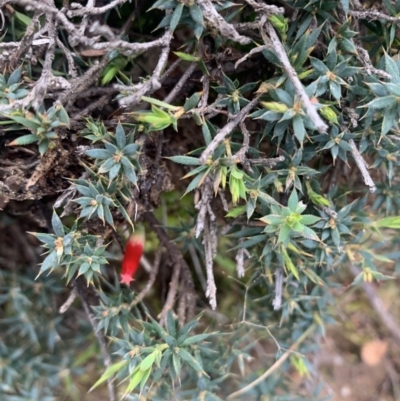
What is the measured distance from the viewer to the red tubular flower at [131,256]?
133 centimetres

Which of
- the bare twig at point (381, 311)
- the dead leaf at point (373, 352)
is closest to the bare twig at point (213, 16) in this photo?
the bare twig at point (381, 311)

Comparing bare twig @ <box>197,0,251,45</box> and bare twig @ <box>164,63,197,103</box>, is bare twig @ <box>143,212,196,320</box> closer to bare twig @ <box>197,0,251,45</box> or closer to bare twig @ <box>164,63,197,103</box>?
bare twig @ <box>164,63,197,103</box>

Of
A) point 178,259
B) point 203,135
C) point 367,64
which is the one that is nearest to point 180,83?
point 203,135

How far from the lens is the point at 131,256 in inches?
53.3

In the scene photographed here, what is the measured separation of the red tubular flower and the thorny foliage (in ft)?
0.21

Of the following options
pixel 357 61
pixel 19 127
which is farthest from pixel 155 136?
pixel 357 61

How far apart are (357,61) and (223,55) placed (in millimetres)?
364

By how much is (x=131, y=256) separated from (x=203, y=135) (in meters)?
0.45

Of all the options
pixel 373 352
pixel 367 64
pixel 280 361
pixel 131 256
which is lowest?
pixel 373 352

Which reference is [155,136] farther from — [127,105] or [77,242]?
[77,242]

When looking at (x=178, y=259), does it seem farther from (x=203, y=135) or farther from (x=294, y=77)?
(x=294, y=77)

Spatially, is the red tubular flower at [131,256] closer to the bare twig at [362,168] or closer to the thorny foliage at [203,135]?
the thorny foliage at [203,135]

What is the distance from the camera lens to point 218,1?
3.35 feet

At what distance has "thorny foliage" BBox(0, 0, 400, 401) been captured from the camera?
102 cm
